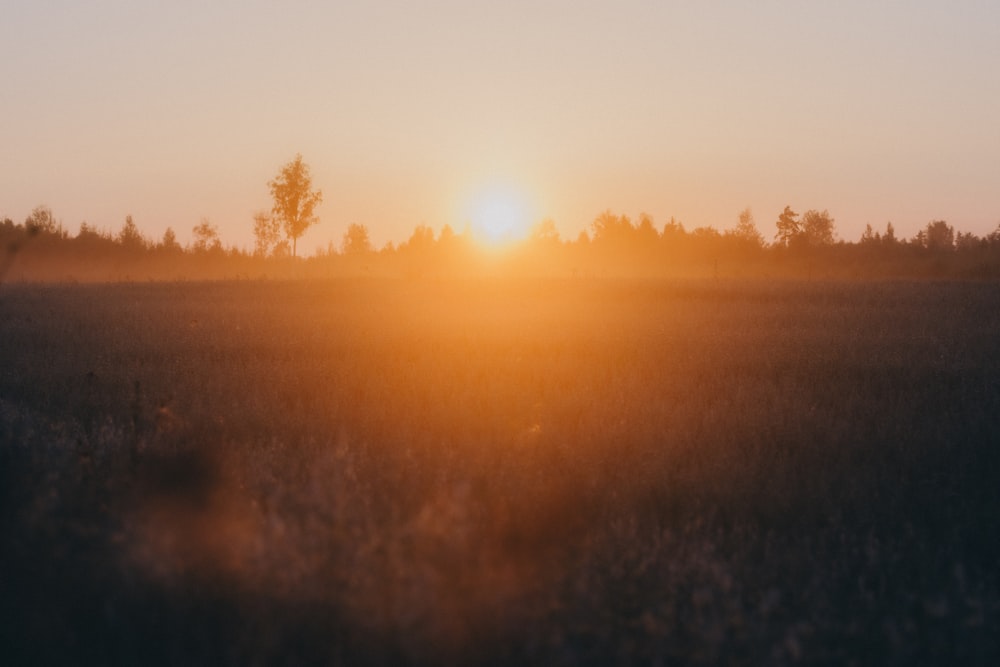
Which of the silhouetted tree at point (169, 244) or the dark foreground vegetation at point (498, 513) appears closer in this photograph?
the dark foreground vegetation at point (498, 513)

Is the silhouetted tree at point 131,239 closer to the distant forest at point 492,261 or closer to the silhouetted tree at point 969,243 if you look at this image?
the distant forest at point 492,261

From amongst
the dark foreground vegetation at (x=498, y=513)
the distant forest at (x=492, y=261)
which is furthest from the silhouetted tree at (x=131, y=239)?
the dark foreground vegetation at (x=498, y=513)

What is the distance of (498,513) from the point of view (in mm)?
4871

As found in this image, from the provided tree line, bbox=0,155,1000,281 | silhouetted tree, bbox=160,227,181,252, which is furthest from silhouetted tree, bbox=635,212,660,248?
silhouetted tree, bbox=160,227,181,252

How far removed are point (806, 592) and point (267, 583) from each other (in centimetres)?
249

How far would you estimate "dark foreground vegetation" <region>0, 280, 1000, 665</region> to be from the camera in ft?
12.4

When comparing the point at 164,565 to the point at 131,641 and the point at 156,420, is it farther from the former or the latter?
the point at 156,420

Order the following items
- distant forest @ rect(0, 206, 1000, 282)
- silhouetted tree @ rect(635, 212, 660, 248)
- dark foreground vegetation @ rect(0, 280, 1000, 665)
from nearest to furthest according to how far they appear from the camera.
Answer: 1. dark foreground vegetation @ rect(0, 280, 1000, 665)
2. distant forest @ rect(0, 206, 1000, 282)
3. silhouetted tree @ rect(635, 212, 660, 248)

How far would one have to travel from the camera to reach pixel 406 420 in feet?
23.2

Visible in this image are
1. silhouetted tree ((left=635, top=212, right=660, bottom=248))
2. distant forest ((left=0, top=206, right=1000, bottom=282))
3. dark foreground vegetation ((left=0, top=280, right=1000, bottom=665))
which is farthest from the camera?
silhouetted tree ((left=635, top=212, right=660, bottom=248))

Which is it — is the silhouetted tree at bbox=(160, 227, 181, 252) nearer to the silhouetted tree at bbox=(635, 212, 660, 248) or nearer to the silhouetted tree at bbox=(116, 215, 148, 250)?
the silhouetted tree at bbox=(116, 215, 148, 250)

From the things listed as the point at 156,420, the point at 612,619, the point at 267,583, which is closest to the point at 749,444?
the point at 612,619

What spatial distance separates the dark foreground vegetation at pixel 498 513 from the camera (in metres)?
3.77

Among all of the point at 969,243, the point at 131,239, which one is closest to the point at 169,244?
the point at 131,239
